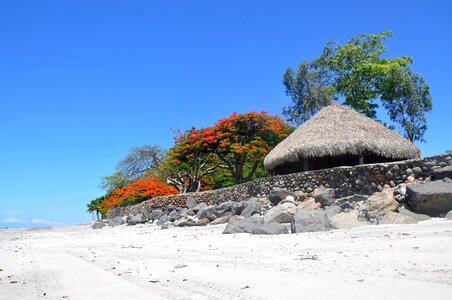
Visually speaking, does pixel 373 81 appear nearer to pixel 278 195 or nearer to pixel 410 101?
pixel 410 101

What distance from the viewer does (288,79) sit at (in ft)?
108

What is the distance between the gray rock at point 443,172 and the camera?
31.6 feet

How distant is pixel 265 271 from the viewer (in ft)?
13.0

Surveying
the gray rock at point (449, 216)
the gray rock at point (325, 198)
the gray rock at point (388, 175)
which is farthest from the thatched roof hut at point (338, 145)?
the gray rock at point (449, 216)

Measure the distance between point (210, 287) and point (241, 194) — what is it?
12.8 metres

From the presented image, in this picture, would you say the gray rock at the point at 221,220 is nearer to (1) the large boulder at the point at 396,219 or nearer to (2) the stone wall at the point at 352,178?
(2) the stone wall at the point at 352,178

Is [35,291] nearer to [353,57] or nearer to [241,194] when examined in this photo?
[241,194]

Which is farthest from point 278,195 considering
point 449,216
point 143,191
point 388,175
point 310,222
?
point 143,191

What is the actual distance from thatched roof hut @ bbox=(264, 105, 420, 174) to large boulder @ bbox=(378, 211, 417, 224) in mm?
7184

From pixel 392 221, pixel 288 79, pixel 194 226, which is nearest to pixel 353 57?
pixel 288 79

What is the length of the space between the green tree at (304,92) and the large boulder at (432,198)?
882 inches

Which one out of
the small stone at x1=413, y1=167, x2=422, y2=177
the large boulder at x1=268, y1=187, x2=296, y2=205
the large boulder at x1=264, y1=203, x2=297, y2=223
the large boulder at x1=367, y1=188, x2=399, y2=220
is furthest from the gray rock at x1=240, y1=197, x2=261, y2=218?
the small stone at x1=413, y1=167, x2=422, y2=177

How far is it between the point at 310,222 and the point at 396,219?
1.49m

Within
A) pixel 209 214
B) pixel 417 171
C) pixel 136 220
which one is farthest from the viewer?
pixel 136 220
